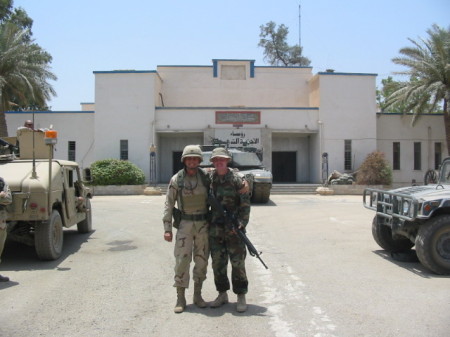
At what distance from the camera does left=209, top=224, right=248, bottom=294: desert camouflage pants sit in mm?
4859

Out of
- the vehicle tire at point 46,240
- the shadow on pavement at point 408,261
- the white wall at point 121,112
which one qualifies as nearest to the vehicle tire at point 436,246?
the shadow on pavement at point 408,261

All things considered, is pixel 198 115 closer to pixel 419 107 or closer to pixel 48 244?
pixel 419 107

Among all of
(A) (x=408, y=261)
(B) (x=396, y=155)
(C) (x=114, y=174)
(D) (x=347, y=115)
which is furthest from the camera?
(B) (x=396, y=155)

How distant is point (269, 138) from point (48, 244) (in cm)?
2111

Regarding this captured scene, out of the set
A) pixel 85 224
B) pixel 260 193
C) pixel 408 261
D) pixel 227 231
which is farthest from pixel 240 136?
pixel 227 231

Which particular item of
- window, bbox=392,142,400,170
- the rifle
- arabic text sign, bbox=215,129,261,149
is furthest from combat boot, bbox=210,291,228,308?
window, bbox=392,142,400,170

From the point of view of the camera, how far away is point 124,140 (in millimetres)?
27344

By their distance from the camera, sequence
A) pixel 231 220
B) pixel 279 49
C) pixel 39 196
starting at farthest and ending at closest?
pixel 279 49
pixel 39 196
pixel 231 220

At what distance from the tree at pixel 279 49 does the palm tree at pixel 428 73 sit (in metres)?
23.2

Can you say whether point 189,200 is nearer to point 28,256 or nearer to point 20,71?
point 28,256

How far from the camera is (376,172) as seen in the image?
2498 cm

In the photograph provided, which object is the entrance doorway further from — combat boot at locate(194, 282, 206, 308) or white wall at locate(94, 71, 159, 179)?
combat boot at locate(194, 282, 206, 308)

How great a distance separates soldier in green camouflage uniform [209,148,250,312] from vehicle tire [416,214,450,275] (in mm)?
2935

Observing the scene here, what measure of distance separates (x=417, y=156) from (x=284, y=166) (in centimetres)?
830
